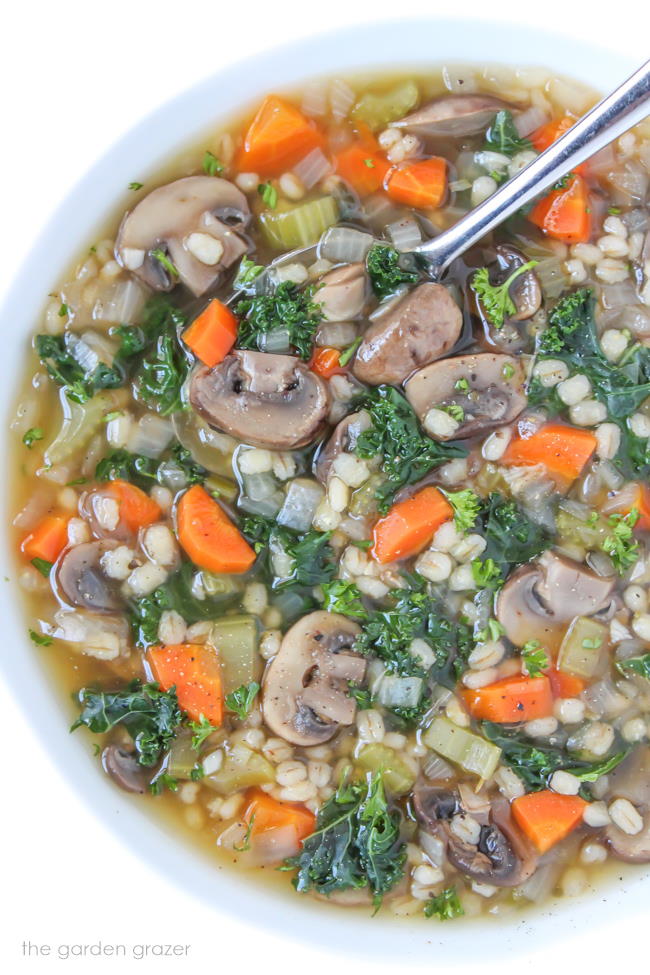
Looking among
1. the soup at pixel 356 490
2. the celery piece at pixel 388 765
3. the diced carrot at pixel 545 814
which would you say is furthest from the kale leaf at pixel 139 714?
the diced carrot at pixel 545 814

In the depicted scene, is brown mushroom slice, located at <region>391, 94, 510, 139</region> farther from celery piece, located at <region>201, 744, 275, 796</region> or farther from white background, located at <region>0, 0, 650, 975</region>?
celery piece, located at <region>201, 744, 275, 796</region>

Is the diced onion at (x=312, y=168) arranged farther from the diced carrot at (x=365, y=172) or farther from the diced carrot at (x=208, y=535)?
the diced carrot at (x=208, y=535)

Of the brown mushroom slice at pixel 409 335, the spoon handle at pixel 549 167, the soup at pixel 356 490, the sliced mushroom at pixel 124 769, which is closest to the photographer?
the spoon handle at pixel 549 167

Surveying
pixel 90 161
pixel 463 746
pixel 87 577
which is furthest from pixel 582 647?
pixel 90 161

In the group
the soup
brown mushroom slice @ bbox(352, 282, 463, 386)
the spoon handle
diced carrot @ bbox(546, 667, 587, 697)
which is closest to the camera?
the spoon handle

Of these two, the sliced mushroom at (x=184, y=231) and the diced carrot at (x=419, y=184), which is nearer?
the sliced mushroom at (x=184, y=231)

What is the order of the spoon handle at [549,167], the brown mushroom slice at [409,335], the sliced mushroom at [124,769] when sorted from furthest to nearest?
the sliced mushroom at [124,769] < the brown mushroom slice at [409,335] < the spoon handle at [549,167]

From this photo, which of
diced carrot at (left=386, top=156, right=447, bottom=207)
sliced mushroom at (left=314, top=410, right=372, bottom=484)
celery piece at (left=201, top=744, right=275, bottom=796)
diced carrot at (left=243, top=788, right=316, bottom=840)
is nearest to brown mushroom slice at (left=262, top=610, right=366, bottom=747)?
celery piece at (left=201, top=744, right=275, bottom=796)

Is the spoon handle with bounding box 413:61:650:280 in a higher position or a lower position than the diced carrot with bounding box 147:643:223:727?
higher
